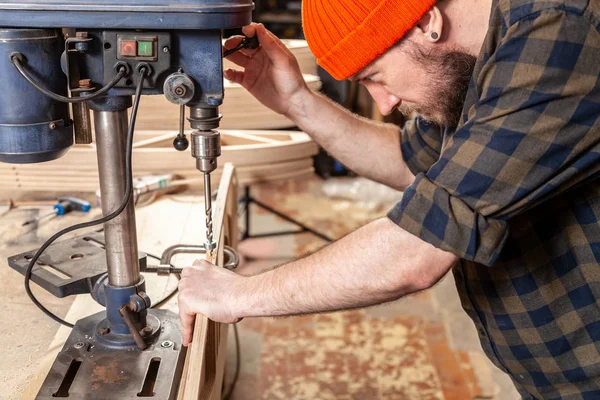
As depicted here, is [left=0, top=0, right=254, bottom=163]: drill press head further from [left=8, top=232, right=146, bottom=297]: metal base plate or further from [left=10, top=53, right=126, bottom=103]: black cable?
[left=8, top=232, right=146, bottom=297]: metal base plate

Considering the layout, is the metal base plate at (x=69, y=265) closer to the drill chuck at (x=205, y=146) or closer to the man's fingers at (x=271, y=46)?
the drill chuck at (x=205, y=146)

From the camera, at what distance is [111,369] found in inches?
42.4

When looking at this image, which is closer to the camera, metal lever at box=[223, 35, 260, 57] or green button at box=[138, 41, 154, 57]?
green button at box=[138, 41, 154, 57]

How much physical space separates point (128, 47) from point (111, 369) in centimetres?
51

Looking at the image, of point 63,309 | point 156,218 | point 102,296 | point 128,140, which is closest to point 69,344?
point 102,296

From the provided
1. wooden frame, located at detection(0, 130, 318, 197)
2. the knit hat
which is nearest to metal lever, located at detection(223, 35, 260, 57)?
the knit hat

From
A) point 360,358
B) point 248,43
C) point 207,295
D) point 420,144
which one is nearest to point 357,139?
point 420,144

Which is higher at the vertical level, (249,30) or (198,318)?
(249,30)

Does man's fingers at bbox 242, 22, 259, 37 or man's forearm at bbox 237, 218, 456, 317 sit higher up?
man's fingers at bbox 242, 22, 259, 37

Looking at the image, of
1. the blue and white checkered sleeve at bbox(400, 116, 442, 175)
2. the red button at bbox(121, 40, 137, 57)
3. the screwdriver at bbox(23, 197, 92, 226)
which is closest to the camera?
the red button at bbox(121, 40, 137, 57)

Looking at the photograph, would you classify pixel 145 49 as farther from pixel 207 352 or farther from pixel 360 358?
pixel 360 358

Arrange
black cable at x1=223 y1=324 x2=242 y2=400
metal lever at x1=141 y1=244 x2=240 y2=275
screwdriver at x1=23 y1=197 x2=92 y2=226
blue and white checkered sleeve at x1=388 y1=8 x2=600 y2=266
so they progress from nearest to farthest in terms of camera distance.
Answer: blue and white checkered sleeve at x1=388 y1=8 x2=600 y2=266, metal lever at x1=141 y1=244 x2=240 y2=275, screwdriver at x1=23 y1=197 x2=92 y2=226, black cable at x1=223 y1=324 x2=242 y2=400

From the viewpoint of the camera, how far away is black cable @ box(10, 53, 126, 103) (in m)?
0.95

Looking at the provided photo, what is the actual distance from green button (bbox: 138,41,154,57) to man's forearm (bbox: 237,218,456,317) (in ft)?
1.29
